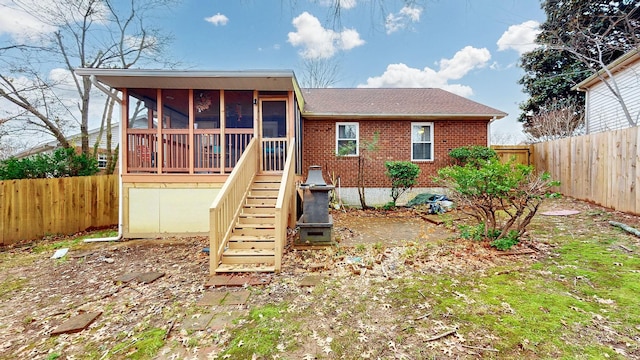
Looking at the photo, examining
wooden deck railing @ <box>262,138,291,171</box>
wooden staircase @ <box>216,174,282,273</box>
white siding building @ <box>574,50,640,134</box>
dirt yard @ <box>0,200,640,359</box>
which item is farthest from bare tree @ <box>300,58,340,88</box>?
dirt yard @ <box>0,200,640,359</box>

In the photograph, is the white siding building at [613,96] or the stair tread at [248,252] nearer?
the stair tread at [248,252]

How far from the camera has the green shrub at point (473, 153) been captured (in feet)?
30.7

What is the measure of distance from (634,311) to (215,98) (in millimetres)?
8630

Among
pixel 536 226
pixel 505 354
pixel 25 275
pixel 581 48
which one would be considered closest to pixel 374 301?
pixel 505 354

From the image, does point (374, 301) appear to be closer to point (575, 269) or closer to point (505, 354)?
point (505, 354)

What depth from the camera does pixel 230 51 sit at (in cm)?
1154

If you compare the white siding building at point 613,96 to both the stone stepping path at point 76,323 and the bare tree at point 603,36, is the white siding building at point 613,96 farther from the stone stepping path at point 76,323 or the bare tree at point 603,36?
the stone stepping path at point 76,323

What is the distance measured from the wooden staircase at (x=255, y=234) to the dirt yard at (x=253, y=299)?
383 millimetres

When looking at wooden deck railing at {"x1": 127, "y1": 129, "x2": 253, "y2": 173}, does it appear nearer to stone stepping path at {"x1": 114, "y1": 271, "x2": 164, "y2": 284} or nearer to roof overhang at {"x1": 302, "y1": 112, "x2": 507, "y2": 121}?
stone stepping path at {"x1": 114, "y1": 271, "x2": 164, "y2": 284}

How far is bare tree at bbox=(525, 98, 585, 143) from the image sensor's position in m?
14.0

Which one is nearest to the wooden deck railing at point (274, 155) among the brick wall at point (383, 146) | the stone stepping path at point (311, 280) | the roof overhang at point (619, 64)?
the brick wall at point (383, 146)

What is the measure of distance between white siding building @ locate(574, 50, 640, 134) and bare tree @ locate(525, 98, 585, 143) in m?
2.07

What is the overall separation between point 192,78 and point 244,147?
7.54 ft

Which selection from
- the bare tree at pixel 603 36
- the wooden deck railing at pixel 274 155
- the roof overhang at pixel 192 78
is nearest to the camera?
the roof overhang at pixel 192 78
